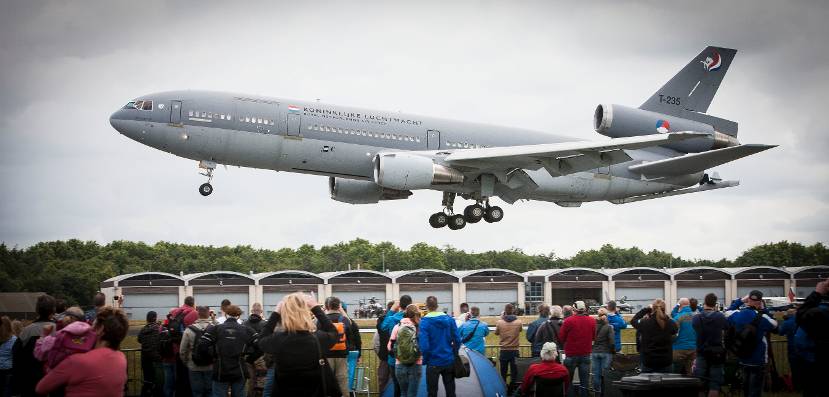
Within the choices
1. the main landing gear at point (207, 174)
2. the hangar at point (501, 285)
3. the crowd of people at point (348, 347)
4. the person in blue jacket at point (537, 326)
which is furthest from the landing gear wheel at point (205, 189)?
the hangar at point (501, 285)

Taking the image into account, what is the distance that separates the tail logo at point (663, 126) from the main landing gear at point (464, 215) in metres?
8.15

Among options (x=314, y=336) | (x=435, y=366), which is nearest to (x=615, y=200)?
(x=435, y=366)

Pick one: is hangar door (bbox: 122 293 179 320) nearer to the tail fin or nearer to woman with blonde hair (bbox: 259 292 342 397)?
the tail fin

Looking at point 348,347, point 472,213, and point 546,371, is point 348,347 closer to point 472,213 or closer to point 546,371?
point 546,371

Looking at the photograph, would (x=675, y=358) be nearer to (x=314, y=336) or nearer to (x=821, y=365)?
(x=821, y=365)

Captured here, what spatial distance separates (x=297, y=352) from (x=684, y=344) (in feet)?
38.9

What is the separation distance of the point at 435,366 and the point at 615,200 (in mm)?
30650

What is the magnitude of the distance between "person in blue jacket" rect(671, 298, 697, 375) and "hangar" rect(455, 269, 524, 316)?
1804 inches

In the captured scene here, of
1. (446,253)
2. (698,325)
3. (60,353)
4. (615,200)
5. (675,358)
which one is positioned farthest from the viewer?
(446,253)

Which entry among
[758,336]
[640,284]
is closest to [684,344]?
[758,336]

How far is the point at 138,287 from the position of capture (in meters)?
56.3

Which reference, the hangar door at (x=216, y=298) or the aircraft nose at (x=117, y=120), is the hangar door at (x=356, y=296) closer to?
the hangar door at (x=216, y=298)

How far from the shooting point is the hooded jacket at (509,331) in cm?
2198

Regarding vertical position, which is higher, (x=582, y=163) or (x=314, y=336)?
(x=582, y=163)
